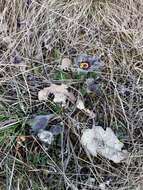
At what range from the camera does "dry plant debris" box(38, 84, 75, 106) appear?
180 cm

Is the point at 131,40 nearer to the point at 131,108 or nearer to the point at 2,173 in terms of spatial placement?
the point at 131,108

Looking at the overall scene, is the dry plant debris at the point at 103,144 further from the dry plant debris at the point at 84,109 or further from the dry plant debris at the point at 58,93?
the dry plant debris at the point at 58,93

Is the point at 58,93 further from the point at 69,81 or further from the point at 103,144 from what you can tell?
the point at 103,144

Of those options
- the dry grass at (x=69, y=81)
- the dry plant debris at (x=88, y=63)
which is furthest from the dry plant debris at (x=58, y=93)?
the dry plant debris at (x=88, y=63)

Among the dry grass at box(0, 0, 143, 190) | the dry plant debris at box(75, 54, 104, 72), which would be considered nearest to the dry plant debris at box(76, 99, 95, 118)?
the dry grass at box(0, 0, 143, 190)

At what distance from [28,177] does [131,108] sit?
54 cm

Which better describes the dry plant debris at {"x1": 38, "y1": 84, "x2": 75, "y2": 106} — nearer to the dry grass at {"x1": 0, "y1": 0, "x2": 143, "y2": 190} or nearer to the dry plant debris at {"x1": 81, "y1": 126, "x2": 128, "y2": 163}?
the dry grass at {"x1": 0, "y1": 0, "x2": 143, "y2": 190}

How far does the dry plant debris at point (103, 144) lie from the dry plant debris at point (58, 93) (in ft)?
0.57

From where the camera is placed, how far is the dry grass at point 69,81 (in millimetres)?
1653

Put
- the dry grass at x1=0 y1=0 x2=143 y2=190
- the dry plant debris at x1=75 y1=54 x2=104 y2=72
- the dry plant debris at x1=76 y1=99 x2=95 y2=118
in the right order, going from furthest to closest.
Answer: the dry plant debris at x1=75 y1=54 x2=104 y2=72 < the dry plant debris at x1=76 y1=99 x2=95 y2=118 < the dry grass at x1=0 y1=0 x2=143 y2=190

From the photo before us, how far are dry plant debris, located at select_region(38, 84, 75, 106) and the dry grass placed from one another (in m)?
0.04

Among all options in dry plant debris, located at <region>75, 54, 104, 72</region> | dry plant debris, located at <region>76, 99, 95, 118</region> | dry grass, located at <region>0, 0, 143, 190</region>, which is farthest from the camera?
dry plant debris, located at <region>75, 54, 104, 72</region>

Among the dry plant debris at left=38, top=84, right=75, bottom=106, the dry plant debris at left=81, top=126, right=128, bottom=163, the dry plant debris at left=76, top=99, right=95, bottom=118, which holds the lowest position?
the dry plant debris at left=81, top=126, right=128, bottom=163

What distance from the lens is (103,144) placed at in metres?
1.71
